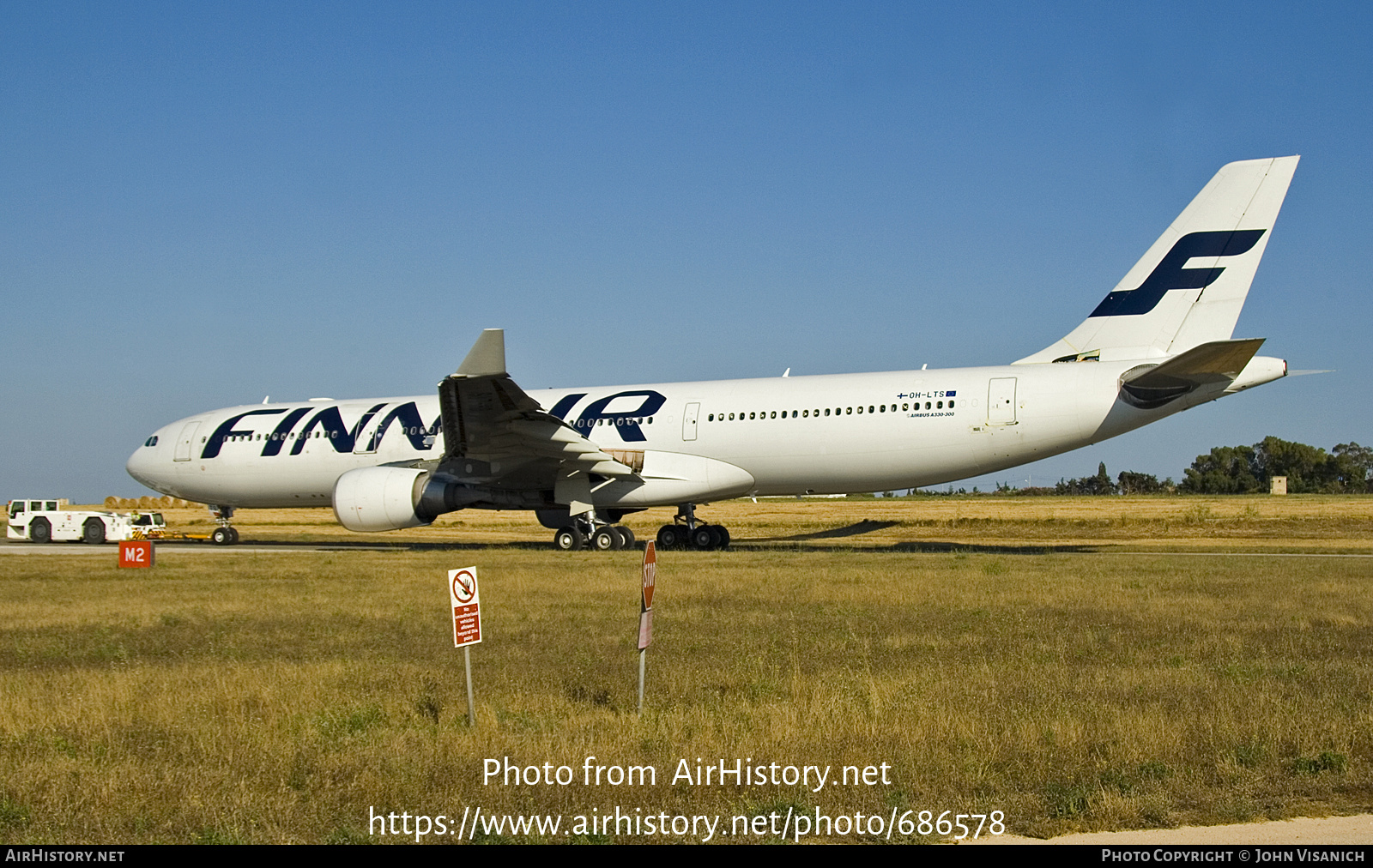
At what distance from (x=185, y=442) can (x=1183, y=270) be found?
24888 mm

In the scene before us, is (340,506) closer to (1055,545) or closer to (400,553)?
(400,553)

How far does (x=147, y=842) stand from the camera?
18.7ft

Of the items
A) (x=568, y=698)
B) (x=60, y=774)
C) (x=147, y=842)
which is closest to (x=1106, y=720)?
(x=568, y=698)

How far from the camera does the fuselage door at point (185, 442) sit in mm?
32438

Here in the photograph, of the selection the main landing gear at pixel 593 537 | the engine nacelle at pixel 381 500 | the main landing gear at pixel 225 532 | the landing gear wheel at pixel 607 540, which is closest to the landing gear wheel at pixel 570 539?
the main landing gear at pixel 593 537

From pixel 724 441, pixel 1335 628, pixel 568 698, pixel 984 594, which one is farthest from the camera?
pixel 724 441

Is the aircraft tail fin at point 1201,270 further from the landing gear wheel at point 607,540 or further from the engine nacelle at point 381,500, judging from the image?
the engine nacelle at point 381,500

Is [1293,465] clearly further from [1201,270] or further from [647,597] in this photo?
[647,597]

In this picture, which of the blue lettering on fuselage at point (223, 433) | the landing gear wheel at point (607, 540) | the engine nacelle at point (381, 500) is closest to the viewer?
the engine nacelle at point (381, 500)

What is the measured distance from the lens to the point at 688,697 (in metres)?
9.19

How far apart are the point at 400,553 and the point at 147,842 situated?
73.6 ft

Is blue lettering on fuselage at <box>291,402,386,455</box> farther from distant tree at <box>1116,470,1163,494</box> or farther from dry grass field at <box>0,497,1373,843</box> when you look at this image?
distant tree at <box>1116,470,1163,494</box>

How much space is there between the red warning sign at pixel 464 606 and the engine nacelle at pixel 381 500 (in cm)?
1800

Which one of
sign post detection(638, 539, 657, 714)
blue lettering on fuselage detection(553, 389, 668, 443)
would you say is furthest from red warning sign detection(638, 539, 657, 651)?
blue lettering on fuselage detection(553, 389, 668, 443)
